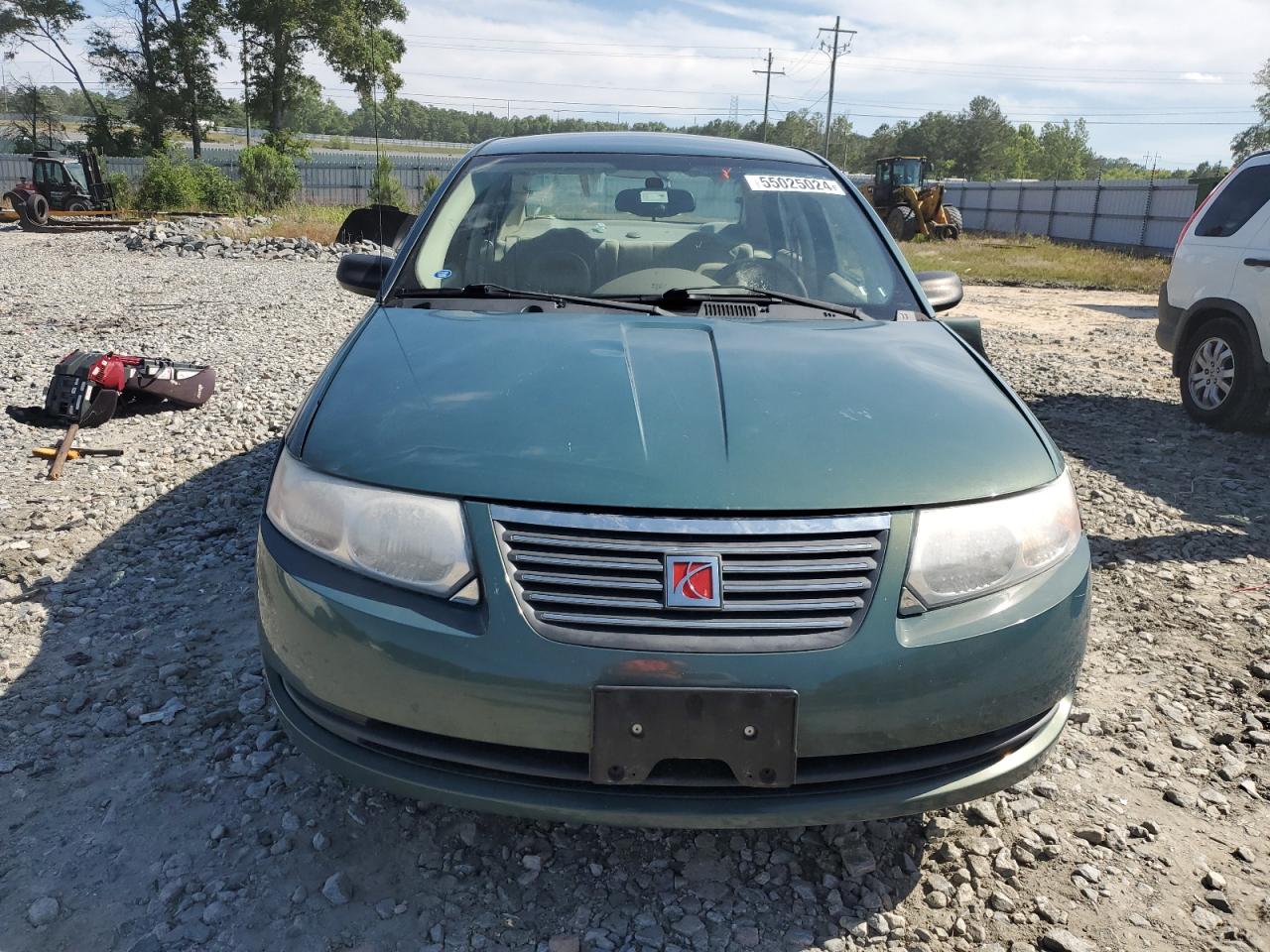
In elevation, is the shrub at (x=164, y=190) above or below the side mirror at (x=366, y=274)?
above

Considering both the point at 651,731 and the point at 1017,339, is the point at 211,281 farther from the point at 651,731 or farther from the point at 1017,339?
the point at 651,731

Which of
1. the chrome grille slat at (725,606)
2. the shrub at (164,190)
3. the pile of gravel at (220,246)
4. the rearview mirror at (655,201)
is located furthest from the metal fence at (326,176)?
the chrome grille slat at (725,606)

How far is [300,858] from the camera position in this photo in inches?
82.4

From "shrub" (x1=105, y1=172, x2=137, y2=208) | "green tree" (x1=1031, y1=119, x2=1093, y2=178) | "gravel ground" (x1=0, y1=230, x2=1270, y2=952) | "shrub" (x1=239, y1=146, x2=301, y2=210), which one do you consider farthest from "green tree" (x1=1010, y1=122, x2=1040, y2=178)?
"gravel ground" (x1=0, y1=230, x2=1270, y2=952)

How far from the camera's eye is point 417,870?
2.06 meters

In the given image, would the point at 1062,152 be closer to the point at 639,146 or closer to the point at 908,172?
the point at 908,172

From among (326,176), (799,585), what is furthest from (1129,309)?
(326,176)

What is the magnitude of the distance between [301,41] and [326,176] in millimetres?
8809

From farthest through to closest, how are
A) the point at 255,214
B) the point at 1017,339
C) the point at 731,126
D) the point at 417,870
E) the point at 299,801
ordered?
the point at 731,126
the point at 255,214
the point at 1017,339
the point at 299,801
the point at 417,870

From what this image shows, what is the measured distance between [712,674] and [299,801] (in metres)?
1.26

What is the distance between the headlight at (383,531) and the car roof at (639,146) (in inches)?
74.5

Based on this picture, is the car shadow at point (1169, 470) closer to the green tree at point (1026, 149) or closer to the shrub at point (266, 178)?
the shrub at point (266, 178)

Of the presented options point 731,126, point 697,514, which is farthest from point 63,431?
point 731,126

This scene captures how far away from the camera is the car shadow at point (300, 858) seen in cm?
192
